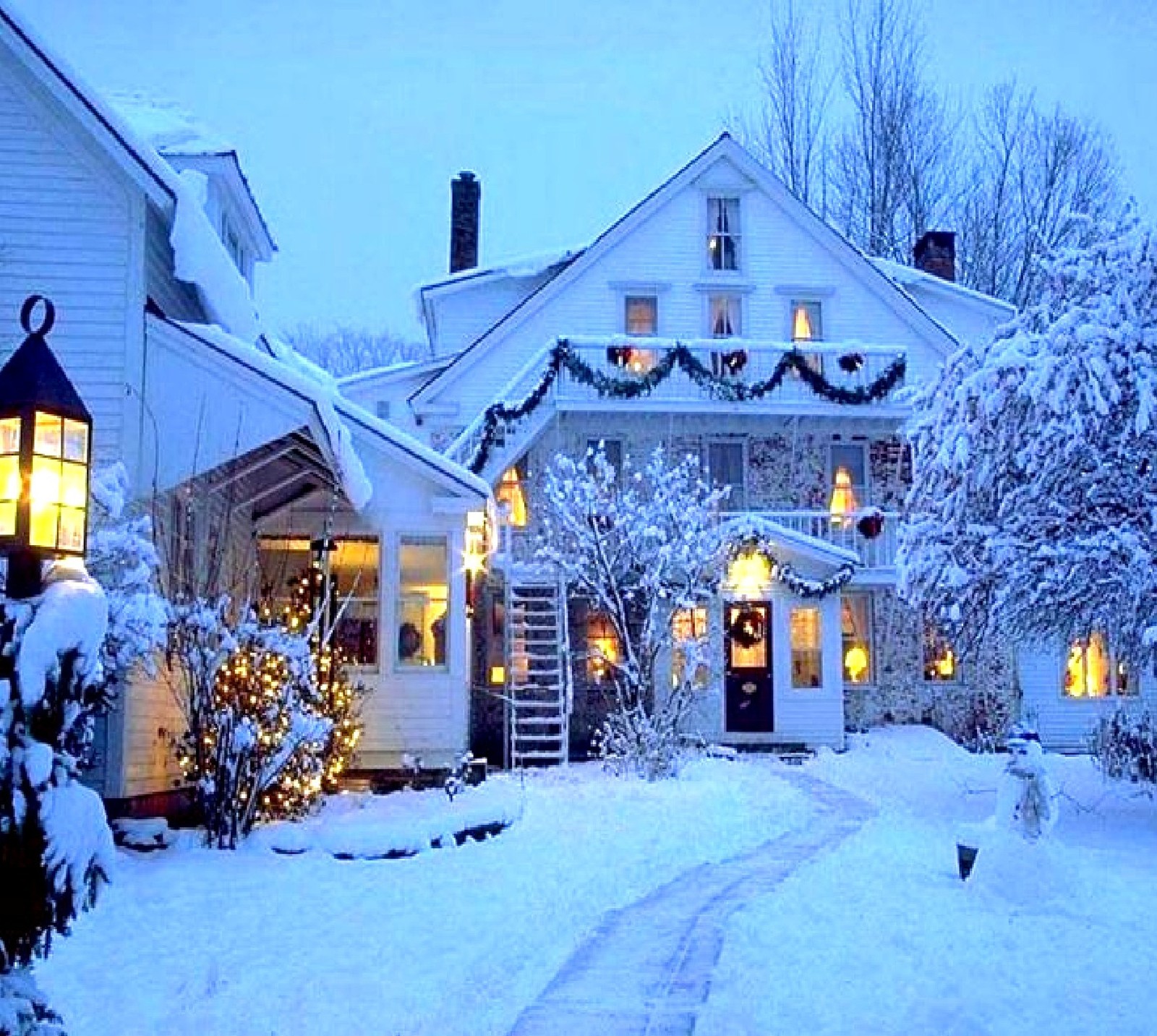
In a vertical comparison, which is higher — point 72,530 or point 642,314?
point 642,314

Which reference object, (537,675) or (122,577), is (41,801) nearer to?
(122,577)

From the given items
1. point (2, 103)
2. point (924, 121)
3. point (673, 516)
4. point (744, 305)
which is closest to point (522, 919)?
point (2, 103)

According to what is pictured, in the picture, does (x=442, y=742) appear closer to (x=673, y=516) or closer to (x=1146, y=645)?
(x=673, y=516)

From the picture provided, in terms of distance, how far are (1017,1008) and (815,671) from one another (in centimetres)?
1558

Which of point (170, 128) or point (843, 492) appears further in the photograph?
point (843, 492)

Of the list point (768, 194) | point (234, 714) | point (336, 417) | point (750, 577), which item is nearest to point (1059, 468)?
point (336, 417)

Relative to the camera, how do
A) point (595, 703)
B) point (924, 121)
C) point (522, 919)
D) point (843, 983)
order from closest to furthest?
point (843, 983) < point (522, 919) < point (595, 703) < point (924, 121)

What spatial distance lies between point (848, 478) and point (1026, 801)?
604 inches

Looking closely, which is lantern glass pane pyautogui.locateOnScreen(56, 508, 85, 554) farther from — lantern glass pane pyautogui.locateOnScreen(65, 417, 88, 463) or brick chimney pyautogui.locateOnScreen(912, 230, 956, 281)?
brick chimney pyautogui.locateOnScreen(912, 230, 956, 281)

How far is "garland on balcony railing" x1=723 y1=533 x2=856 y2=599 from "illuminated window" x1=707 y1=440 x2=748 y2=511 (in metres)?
2.34

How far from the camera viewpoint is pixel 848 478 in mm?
24641

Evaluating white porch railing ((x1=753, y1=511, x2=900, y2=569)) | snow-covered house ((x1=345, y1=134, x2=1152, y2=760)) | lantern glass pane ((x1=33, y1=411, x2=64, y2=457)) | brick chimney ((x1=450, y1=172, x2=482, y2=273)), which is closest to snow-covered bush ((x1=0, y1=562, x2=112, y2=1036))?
lantern glass pane ((x1=33, y1=411, x2=64, y2=457))

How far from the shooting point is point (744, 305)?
A: 25.0m

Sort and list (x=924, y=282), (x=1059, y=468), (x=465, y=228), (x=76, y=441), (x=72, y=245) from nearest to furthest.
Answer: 1. (x=76, y=441)
2. (x=72, y=245)
3. (x=1059, y=468)
4. (x=924, y=282)
5. (x=465, y=228)
